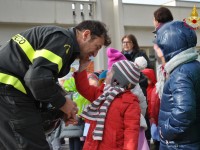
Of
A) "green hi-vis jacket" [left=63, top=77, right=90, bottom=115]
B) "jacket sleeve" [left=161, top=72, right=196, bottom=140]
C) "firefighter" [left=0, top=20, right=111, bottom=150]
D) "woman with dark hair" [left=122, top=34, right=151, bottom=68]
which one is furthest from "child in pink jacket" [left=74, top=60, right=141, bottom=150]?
"woman with dark hair" [left=122, top=34, right=151, bottom=68]

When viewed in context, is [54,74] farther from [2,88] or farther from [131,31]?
[131,31]

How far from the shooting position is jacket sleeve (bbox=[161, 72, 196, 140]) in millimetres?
2476

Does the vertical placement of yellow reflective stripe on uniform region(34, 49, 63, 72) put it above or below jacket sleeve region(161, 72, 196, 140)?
above

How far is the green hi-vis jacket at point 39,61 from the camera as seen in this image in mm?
2100

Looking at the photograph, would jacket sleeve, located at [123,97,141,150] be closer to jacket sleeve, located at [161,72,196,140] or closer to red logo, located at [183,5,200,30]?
jacket sleeve, located at [161,72,196,140]

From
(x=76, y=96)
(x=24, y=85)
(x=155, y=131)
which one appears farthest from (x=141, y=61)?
(x=24, y=85)

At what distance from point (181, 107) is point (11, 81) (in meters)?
1.14

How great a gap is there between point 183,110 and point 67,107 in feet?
2.59

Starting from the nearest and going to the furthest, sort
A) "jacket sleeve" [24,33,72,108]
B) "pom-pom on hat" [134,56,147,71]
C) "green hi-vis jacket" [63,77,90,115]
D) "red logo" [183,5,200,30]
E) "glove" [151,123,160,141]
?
"jacket sleeve" [24,33,72,108] → "red logo" [183,5,200,30] → "glove" [151,123,160,141] → "pom-pom on hat" [134,56,147,71] → "green hi-vis jacket" [63,77,90,115]

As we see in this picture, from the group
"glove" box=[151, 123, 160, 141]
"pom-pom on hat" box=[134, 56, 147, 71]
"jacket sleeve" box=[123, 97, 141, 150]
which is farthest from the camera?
"pom-pom on hat" box=[134, 56, 147, 71]

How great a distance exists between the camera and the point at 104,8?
13.7 metres

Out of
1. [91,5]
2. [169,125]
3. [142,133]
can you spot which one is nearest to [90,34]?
[169,125]

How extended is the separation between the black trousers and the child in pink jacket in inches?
29.5

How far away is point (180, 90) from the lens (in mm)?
2521
